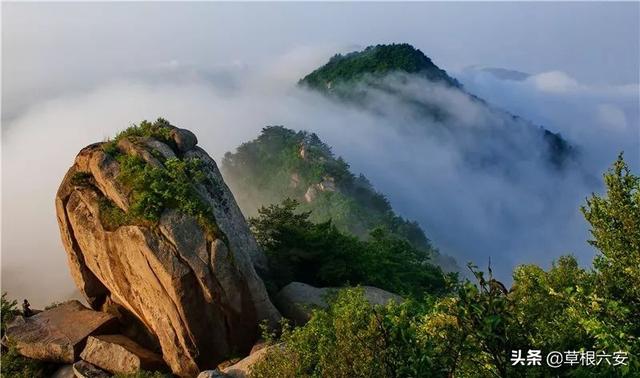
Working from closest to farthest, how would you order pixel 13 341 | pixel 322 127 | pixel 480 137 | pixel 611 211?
pixel 611 211 < pixel 13 341 < pixel 322 127 < pixel 480 137

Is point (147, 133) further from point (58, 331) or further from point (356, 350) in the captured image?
point (356, 350)

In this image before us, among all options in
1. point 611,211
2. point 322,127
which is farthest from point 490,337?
point 322,127

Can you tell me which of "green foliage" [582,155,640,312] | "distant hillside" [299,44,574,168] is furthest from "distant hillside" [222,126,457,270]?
"distant hillside" [299,44,574,168]

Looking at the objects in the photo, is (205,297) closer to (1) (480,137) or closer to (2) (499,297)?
(2) (499,297)

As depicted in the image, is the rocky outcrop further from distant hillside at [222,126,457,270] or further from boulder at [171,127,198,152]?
boulder at [171,127,198,152]

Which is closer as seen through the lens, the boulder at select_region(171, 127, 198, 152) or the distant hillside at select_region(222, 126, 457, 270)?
the boulder at select_region(171, 127, 198, 152)

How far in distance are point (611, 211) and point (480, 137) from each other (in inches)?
7094

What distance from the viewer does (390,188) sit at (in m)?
148

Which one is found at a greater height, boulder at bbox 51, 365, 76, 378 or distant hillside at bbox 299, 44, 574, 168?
distant hillside at bbox 299, 44, 574, 168

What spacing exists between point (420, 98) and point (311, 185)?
310 feet

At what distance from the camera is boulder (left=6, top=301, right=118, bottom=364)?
86.8 ft

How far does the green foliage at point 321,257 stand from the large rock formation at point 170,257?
5.46 m

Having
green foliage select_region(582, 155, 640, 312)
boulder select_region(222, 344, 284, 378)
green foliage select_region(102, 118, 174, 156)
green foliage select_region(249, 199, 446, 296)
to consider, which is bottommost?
boulder select_region(222, 344, 284, 378)

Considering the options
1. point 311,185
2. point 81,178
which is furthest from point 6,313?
point 311,185
